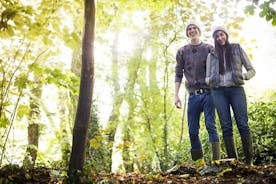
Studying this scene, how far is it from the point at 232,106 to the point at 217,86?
323mm

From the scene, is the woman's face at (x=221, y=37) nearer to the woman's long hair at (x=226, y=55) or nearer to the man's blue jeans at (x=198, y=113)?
the woman's long hair at (x=226, y=55)

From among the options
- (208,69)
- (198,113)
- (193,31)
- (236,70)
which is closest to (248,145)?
(198,113)

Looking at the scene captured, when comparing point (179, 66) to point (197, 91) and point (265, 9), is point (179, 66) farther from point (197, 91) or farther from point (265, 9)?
point (265, 9)

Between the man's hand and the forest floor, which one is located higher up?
the man's hand

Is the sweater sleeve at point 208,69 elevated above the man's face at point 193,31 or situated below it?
below

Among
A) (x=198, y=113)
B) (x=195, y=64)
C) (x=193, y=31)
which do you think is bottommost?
(x=198, y=113)

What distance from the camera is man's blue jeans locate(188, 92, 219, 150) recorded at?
4.77 meters

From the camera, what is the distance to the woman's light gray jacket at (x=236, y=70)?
4539mm

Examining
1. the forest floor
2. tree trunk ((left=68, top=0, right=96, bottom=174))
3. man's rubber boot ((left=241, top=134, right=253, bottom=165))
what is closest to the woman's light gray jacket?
man's rubber boot ((left=241, top=134, right=253, bottom=165))

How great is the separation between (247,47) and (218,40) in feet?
12.1

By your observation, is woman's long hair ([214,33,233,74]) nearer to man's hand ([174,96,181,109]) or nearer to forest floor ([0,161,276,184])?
man's hand ([174,96,181,109])

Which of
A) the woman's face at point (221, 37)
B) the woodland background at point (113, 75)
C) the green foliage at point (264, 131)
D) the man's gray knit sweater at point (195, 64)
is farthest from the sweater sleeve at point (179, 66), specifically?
the green foliage at point (264, 131)

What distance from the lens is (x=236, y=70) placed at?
4562 mm

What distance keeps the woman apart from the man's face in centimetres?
32
